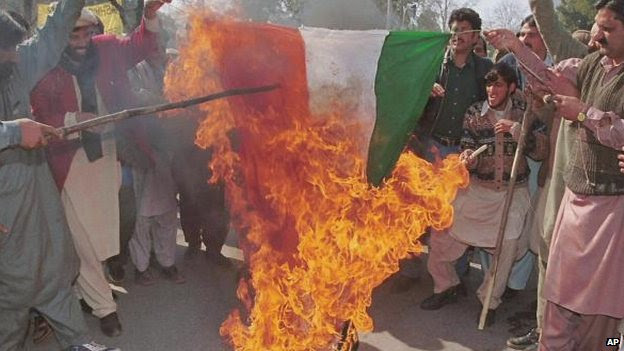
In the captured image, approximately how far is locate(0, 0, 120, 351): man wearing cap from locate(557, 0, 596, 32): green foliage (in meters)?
27.3

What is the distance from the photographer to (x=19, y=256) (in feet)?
12.5

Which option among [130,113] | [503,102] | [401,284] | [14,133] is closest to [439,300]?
[401,284]

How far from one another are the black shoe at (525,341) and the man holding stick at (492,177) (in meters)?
0.43

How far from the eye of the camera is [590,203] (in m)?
3.72

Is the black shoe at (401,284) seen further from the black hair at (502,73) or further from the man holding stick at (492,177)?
the black hair at (502,73)

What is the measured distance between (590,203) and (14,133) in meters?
3.31

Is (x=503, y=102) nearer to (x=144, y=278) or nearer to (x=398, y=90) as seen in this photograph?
(x=398, y=90)

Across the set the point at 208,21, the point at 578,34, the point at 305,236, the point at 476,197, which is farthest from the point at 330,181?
the point at 578,34

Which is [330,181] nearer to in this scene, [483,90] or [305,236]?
[305,236]

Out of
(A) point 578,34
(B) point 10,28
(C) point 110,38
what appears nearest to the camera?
(B) point 10,28

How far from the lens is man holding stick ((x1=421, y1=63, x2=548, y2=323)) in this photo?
4.85 meters

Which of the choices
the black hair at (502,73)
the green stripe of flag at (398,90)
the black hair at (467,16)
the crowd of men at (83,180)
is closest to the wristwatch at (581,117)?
the green stripe of flag at (398,90)

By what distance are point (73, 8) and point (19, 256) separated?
5.11 feet

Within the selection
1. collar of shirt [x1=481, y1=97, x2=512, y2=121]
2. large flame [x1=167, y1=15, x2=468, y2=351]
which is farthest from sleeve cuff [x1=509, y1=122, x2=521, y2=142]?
large flame [x1=167, y1=15, x2=468, y2=351]
